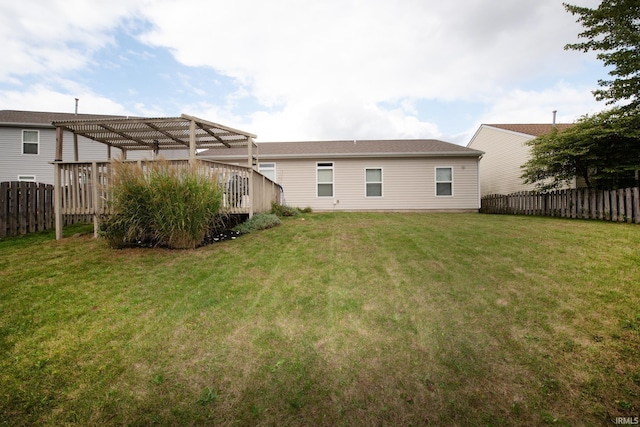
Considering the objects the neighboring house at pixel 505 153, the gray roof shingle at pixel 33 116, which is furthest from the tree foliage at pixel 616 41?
the gray roof shingle at pixel 33 116

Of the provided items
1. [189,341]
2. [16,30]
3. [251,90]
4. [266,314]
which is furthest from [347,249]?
[16,30]

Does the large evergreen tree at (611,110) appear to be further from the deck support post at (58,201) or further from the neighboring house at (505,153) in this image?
the deck support post at (58,201)

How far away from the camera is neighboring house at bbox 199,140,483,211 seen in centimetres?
1371

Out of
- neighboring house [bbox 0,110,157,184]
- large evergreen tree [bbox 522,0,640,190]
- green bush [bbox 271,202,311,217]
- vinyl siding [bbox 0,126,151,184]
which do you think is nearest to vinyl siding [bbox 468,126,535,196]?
large evergreen tree [bbox 522,0,640,190]

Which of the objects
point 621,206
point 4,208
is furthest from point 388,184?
point 4,208

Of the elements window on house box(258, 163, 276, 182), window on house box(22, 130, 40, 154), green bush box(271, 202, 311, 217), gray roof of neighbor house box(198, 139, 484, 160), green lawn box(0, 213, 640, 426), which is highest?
window on house box(22, 130, 40, 154)

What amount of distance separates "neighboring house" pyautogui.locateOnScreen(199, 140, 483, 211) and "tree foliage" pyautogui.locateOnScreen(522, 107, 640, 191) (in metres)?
3.00

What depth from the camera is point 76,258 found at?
4.79m

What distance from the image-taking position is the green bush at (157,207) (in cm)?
509

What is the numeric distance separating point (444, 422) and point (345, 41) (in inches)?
434

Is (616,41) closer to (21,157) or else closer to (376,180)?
(376,180)

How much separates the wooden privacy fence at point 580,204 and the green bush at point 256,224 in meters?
10.4

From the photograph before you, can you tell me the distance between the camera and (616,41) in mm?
10492

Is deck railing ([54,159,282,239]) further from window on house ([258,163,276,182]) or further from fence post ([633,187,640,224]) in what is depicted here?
fence post ([633,187,640,224])
